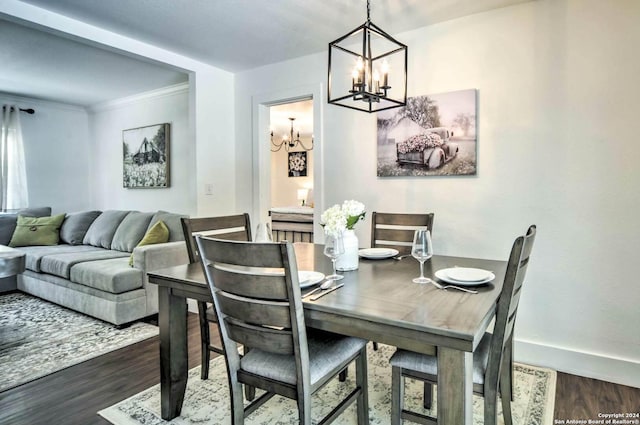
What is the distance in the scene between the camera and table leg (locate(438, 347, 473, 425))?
108 cm

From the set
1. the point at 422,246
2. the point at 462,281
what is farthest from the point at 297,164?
the point at 462,281

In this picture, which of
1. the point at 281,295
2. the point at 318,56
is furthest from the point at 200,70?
the point at 281,295

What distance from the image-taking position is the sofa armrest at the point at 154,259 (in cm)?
320

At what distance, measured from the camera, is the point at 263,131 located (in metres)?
3.76

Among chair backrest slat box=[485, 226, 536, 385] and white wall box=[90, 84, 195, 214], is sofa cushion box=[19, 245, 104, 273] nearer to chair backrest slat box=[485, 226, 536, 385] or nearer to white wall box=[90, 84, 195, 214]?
white wall box=[90, 84, 195, 214]

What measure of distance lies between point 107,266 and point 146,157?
2.06 m

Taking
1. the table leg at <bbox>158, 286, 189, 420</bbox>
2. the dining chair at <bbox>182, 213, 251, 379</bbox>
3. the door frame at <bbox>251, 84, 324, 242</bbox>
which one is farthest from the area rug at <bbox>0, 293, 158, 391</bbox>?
the door frame at <bbox>251, 84, 324, 242</bbox>

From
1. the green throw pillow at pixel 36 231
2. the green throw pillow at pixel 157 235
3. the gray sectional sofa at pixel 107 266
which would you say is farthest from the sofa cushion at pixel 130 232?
the green throw pillow at pixel 36 231

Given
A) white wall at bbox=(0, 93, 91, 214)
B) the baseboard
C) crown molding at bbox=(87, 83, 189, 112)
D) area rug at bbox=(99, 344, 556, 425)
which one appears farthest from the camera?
white wall at bbox=(0, 93, 91, 214)

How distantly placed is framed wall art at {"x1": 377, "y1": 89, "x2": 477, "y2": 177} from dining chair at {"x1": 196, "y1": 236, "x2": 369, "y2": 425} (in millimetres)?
1681

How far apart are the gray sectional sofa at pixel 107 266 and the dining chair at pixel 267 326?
2.11 metres

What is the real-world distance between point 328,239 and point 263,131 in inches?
92.7

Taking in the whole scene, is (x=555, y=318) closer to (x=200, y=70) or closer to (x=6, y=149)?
(x=200, y=70)

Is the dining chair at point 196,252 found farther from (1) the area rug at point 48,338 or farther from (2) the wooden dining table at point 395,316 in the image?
(1) the area rug at point 48,338
